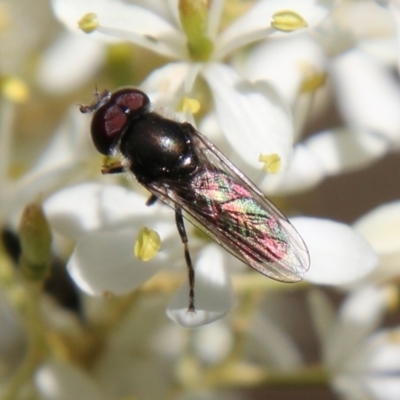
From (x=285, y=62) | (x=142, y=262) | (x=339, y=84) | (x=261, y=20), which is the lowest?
(x=339, y=84)

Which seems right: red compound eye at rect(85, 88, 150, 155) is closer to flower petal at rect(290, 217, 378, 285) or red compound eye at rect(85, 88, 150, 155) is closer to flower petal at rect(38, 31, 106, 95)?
flower petal at rect(290, 217, 378, 285)

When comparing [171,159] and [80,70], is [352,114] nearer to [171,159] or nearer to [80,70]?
[80,70]

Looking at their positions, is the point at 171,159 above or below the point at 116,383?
above

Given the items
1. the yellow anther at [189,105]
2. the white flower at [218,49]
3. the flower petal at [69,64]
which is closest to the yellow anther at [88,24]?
the white flower at [218,49]

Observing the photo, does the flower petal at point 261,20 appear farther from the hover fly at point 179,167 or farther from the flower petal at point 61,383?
the flower petal at point 61,383

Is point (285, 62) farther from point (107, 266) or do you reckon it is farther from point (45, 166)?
point (107, 266)

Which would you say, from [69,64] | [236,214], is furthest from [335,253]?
[69,64]

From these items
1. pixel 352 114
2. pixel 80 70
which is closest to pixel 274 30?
pixel 80 70
